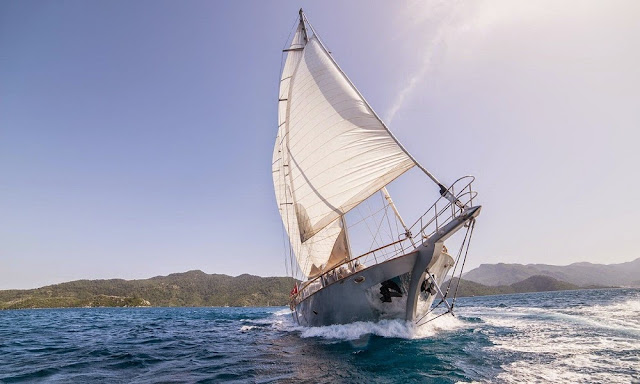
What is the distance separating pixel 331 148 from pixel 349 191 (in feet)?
8.94

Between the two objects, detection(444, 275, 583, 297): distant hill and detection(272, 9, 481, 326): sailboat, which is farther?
detection(444, 275, 583, 297): distant hill

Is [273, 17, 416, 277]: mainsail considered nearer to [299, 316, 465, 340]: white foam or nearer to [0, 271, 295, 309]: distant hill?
[299, 316, 465, 340]: white foam

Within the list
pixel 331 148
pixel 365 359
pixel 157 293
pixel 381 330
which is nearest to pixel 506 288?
pixel 157 293

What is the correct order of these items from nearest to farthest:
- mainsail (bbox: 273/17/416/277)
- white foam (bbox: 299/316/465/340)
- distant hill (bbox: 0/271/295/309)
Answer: white foam (bbox: 299/316/465/340) < mainsail (bbox: 273/17/416/277) < distant hill (bbox: 0/271/295/309)

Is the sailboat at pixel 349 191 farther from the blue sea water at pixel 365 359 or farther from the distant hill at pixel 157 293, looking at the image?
the distant hill at pixel 157 293

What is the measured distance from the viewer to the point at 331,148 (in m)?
16.6

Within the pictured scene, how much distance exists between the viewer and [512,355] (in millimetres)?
10516

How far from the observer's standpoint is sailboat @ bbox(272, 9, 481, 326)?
1402cm

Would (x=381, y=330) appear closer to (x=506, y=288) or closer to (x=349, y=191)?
(x=349, y=191)

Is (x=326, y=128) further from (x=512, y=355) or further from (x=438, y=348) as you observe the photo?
(x=512, y=355)

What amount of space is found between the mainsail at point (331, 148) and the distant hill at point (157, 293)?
12685 cm

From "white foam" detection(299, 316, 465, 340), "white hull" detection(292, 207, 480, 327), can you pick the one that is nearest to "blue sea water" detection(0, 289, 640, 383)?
"white foam" detection(299, 316, 465, 340)

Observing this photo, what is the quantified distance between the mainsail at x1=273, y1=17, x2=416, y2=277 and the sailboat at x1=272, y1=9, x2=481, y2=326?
5 centimetres

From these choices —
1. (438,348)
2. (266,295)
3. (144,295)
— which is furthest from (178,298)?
(438,348)
